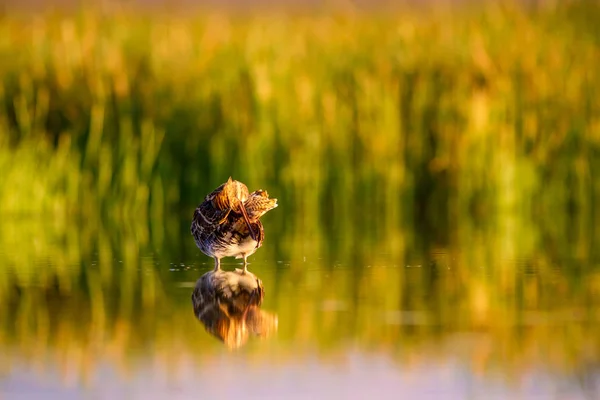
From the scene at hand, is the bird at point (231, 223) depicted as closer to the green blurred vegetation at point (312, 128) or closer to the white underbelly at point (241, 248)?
the white underbelly at point (241, 248)

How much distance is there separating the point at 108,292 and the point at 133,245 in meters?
2.70

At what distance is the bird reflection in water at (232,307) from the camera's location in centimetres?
646

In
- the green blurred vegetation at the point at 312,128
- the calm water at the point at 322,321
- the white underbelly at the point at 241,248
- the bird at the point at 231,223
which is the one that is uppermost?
the green blurred vegetation at the point at 312,128

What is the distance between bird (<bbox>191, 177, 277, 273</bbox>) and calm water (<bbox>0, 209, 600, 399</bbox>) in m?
0.19

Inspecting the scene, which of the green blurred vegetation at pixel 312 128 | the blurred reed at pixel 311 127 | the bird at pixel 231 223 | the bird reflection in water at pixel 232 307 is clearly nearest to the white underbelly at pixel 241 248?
the bird at pixel 231 223

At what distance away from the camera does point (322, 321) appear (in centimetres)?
675

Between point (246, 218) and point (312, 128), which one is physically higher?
point (312, 128)

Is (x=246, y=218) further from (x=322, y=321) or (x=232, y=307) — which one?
(x=322, y=321)

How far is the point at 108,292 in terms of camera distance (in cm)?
784

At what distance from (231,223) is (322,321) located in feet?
6.34

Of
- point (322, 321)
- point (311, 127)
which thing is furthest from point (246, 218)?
point (311, 127)

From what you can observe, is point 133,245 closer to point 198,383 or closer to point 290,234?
point 290,234

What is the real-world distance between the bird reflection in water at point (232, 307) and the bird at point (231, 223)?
0.58ft

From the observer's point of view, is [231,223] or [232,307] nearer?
[232,307]
